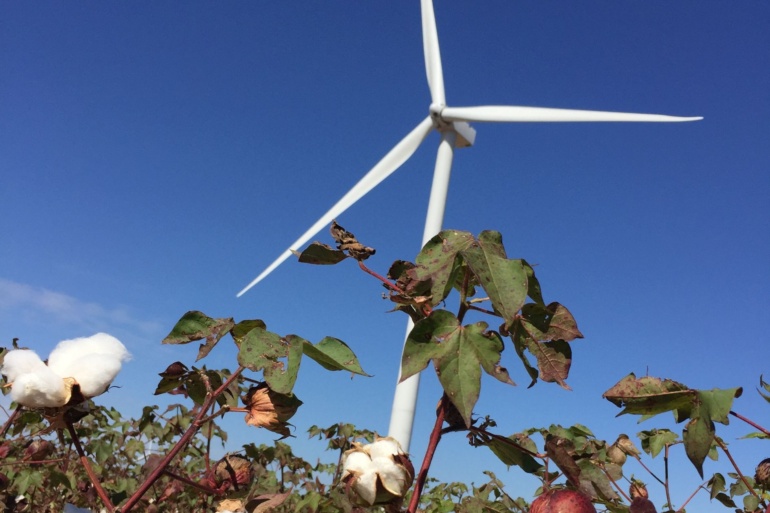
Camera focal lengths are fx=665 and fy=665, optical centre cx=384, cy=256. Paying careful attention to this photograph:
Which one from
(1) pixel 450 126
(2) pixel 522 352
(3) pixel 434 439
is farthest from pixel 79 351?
(1) pixel 450 126

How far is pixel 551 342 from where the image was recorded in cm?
102

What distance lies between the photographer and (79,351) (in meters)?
1.03

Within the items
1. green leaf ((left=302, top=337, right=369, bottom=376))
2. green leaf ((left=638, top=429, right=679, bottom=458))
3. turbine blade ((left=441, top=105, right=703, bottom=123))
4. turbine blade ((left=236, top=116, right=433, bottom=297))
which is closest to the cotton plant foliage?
green leaf ((left=302, top=337, right=369, bottom=376))

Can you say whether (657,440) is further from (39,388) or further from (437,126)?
(437,126)

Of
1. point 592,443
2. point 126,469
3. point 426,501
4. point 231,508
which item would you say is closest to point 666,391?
point 231,508

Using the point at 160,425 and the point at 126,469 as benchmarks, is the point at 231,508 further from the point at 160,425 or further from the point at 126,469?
the point at 126,469

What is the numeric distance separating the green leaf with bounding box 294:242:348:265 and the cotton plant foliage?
13.6 inches

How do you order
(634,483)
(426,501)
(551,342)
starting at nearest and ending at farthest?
(551,342), (634,483), (426,501)

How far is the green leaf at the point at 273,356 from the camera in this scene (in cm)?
100

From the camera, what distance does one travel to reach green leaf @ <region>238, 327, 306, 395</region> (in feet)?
3.28

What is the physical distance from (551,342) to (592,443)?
4.61 ft

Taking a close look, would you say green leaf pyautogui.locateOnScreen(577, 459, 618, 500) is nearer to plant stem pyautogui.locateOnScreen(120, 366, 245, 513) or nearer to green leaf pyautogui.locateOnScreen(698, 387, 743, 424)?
green leaf pyautogui.locateOnScreen(698, 387, 743, 424)

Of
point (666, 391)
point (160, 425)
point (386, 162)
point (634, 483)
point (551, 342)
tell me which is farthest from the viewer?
point (386, 162)

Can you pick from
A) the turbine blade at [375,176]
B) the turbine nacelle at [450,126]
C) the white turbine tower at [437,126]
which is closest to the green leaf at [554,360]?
the white turbine tower at [437,126]
